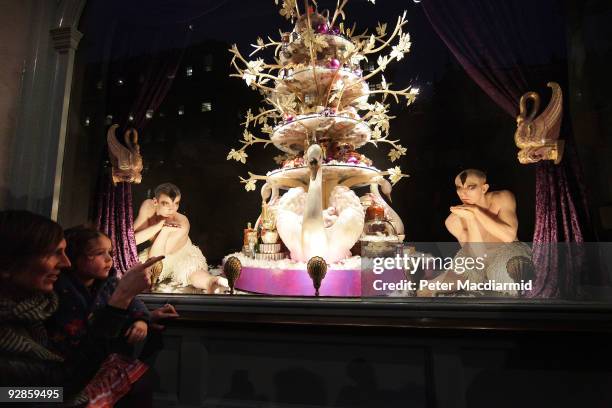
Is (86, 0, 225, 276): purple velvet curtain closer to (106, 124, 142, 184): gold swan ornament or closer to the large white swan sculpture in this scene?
(106, 124, 142, 184): gold swan ornament

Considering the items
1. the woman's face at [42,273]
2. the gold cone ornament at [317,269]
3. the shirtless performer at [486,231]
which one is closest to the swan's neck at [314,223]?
the gold cone ornament at [317,269]

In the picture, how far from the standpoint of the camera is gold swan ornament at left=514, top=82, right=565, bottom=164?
1.97 metres

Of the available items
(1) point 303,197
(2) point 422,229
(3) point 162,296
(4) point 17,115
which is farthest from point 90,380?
(2) point 422,229

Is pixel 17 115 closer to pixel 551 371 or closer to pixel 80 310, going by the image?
pixel 80 310

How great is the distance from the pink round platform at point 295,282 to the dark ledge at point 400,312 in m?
0.48

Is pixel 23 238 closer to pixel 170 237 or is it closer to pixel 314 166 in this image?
pixel 314 166

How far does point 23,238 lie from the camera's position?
0.78 metres

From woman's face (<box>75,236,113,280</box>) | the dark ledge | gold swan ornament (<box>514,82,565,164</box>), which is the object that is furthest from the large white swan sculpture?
woman's face (<box>75,236,113,280</box>)

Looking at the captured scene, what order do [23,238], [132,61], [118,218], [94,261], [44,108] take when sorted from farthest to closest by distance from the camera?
[132,61]
[118,218]
[44,108]
[94,261]
[23,238]

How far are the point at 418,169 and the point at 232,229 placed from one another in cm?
152

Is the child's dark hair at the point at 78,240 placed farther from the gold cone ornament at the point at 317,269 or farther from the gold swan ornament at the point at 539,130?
the gold swan ornament at the point at 539,130

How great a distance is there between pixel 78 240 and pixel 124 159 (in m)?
1.96

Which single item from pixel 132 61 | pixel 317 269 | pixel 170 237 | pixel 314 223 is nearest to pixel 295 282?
pixel 314 223

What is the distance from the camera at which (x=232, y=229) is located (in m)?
3.08
